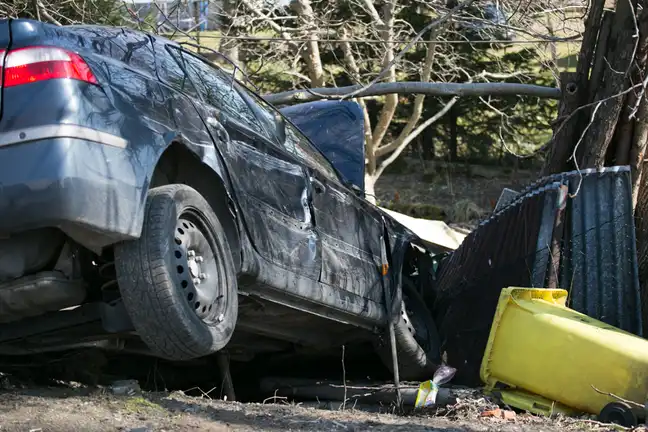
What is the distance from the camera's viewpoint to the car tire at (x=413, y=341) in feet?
21.3

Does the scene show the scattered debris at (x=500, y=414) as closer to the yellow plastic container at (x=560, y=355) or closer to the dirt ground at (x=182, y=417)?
the dirt ground at (x=182, y=417)

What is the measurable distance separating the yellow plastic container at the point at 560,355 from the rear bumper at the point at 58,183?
2.92 metres

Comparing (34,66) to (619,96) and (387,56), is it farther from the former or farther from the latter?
(387,56)

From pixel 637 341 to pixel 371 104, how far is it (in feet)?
52.0

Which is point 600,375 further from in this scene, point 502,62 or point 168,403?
point 502,62

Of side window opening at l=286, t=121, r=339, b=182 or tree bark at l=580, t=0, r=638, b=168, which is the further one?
tree bark at l=580, t=0, r=638, b=168

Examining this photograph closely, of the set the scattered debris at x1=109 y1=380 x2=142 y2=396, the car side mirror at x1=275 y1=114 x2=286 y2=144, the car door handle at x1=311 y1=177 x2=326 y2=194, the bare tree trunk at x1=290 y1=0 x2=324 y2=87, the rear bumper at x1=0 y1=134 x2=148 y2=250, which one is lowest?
the scattered debris at x1=109 y1=380 x2=142 y2=396

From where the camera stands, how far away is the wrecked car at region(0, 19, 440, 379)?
3.61 meters

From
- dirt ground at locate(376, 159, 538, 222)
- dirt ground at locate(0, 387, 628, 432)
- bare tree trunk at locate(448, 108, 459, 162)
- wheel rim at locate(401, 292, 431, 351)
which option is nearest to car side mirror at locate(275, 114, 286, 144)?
dirt ground at locate(0, 387, 628, 432)

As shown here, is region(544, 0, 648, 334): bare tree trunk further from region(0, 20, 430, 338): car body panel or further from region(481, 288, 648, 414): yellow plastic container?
region(0, 20, 430, 338): car body panel

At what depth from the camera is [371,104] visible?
20.7m

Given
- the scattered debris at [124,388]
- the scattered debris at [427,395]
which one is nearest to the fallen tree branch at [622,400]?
the scattered debris at [427,395]

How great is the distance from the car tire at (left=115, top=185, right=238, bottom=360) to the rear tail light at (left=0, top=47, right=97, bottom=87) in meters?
0.69

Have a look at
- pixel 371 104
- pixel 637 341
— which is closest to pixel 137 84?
pixel 637 341
